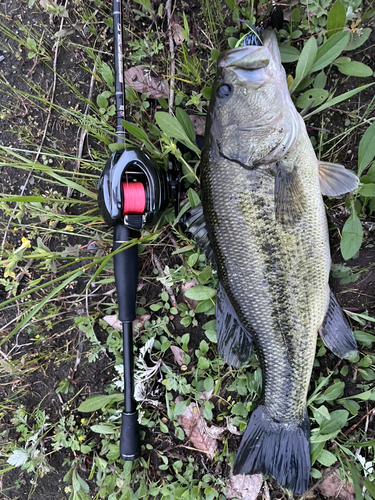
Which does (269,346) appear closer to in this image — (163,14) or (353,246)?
(353,246)

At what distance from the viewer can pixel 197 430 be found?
2.30m

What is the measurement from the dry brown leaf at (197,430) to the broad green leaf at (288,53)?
228cm

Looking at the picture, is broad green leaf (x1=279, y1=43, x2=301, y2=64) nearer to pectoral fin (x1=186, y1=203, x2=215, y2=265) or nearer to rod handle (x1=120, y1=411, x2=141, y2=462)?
pectoral fin (x1=186, y1=203, x2=215, y2=265)

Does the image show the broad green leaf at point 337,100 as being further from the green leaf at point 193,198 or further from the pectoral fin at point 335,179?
the green leaf at point 193,198

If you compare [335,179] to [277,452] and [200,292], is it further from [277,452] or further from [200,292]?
→ [277,452]

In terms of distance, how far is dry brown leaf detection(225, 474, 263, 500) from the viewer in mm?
2180

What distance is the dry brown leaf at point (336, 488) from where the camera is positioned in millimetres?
2100

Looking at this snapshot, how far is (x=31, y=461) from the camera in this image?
2506 mm

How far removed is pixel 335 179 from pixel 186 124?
3.02ft

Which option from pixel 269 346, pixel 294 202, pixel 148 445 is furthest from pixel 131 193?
pixel 148 445

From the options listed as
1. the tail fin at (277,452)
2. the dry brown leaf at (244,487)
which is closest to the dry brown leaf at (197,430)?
the dry brown leaf at (244,487)

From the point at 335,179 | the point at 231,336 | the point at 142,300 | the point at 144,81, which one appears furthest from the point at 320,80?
the point at 142,300

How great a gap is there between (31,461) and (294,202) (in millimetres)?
2610

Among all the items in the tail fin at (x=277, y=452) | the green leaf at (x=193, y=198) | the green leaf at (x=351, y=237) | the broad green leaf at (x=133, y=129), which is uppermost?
the broad green leaf at (x=133, y=129)
